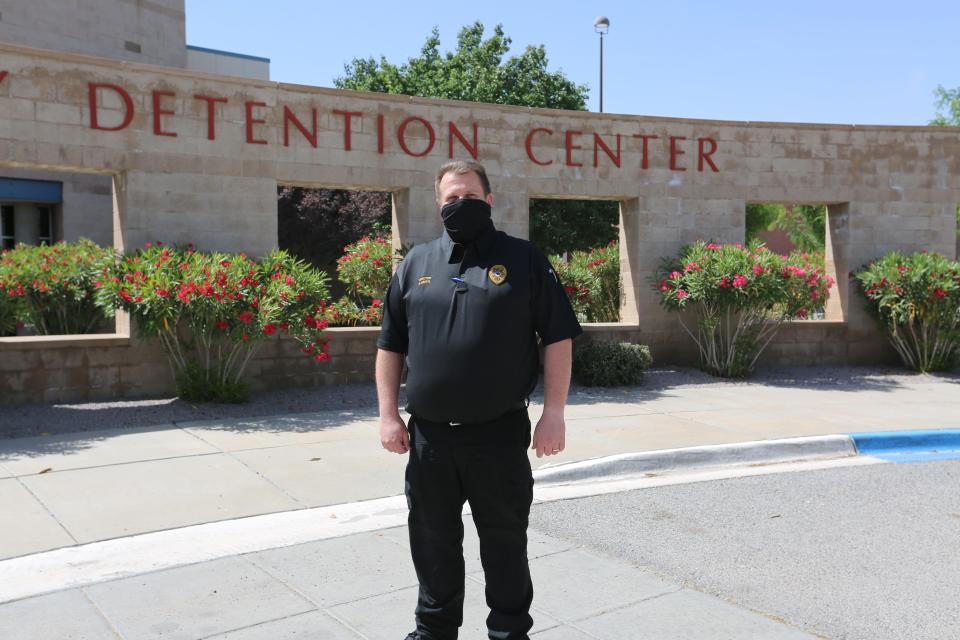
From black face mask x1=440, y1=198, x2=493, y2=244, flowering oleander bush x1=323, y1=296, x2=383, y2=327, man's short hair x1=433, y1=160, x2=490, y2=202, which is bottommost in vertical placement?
flowering oleander bush x1=323, y1=296, x2=383, y2=327

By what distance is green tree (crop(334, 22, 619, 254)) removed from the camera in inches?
885

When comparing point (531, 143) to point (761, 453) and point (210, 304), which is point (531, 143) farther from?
point (761, 453)

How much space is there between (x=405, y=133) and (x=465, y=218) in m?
8.10

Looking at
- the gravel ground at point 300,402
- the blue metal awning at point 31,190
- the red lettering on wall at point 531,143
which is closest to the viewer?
the gravel ground at point 300,402

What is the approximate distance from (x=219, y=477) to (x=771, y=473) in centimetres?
436

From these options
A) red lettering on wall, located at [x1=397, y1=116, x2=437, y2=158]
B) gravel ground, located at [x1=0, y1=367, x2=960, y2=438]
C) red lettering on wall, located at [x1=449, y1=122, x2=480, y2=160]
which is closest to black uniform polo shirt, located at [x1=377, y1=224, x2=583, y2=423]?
gravel ground, located at [x1=0, y1=367, x2=960, y2=438]

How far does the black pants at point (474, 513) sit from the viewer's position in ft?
10.2

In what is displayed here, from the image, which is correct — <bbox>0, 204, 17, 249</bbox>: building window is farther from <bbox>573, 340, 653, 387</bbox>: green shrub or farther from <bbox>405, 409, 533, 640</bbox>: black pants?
<bbox>405, 409, 533, 640</bbox>: black pants

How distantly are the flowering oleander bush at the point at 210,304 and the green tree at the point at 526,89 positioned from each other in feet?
45.2

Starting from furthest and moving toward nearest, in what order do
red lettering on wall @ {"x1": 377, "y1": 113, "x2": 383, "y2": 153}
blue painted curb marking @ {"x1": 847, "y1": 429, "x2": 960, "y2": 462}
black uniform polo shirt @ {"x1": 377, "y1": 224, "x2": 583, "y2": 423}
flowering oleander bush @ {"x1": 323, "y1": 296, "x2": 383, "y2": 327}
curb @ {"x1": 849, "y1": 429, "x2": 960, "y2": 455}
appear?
flowering oleander bush @ {"x1": 323, "y1": 296, "x2": 383, "y2": 327}, red lettering on wall @ {"x1": 377, "y1": 113, "x2": 383, "y2": 153}, curb @ {"x1": 849, "y1": 429, "x2": 960, "y2": 455}, blue painted curb marking @ {"x1": 847, "y1": 429, "x2": 960, "y2": 462}, black uniform polo shirt @ {"x1": 377, "y1": 224, "x2": 583, "y2": 423}

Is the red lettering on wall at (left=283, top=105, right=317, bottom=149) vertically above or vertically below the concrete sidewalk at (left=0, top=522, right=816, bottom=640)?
above

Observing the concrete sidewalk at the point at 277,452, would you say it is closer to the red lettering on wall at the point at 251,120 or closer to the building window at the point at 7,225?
the red lettering on wall at the point at 251,120

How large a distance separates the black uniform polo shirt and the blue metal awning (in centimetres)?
1999

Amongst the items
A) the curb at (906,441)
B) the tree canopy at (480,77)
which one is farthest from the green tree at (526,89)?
the curb at (906,441)
